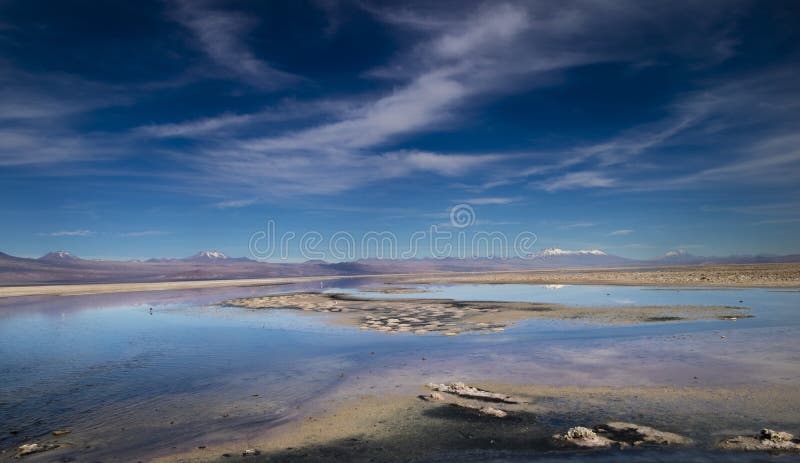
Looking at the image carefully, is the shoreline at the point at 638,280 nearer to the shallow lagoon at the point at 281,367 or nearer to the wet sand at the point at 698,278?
the wet sand at the point at 698,278

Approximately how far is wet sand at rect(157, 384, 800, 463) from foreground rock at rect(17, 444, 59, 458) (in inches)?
97.6

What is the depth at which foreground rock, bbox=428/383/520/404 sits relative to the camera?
937cm

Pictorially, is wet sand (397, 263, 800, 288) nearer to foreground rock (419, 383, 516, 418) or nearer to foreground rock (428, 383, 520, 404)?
foreground rock (428, 383, 520, 404)

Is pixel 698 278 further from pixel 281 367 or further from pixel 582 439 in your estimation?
pixel 582 439

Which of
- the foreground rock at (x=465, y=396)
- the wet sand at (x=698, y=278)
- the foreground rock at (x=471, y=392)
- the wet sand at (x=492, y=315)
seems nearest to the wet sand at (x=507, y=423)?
the foreground rock at (x=465, y=396)

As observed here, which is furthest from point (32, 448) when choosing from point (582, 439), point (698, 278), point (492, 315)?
point (698, 278)

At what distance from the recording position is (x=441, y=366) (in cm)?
1268

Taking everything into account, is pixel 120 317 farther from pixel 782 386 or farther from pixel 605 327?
pixel 782 386

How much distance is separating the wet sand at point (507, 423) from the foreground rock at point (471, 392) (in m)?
0.37

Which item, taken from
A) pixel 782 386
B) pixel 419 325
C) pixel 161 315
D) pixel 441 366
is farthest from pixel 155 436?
pixel 161 315

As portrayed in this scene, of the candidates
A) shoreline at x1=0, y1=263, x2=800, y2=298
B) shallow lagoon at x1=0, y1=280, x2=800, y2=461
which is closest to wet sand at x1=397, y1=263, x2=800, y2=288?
shoreline at x1=0, y1=263, x2=800, y2=298

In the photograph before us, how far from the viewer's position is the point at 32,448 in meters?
7.36

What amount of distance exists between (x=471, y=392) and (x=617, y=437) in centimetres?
352

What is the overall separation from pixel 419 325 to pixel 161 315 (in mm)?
20226
